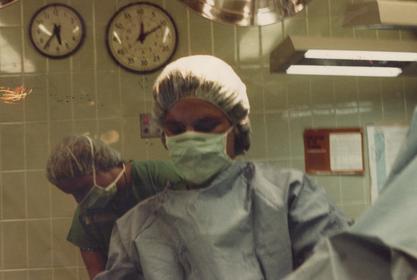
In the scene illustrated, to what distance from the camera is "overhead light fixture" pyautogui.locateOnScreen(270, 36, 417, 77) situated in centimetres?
127

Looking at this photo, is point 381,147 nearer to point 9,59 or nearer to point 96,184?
point 96,184

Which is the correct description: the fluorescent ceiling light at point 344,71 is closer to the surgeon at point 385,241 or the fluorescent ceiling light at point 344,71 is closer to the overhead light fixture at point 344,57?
the overhead light fixture at point 344,57

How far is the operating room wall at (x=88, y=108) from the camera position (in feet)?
4.54

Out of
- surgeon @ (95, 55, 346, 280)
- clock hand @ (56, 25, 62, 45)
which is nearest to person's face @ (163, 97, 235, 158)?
surgeon @ (95, 55, 346, 280)

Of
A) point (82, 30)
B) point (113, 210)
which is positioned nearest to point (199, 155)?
point (113, 210)

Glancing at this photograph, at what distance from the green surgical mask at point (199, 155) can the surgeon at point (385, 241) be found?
557 mm

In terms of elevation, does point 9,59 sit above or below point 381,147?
above

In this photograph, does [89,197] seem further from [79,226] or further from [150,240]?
[150,240]

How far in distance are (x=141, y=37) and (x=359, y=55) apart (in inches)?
25.5

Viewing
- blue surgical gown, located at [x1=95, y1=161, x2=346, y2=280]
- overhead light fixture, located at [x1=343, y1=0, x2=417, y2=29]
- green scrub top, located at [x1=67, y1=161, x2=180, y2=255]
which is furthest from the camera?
green scrub top, located at [x1=67, y1=161, x2=180, y2=255]

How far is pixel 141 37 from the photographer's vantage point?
56.1 inches

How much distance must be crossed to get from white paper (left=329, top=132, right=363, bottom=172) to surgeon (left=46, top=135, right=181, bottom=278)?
56 centimetres

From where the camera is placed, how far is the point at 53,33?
4.62 feet

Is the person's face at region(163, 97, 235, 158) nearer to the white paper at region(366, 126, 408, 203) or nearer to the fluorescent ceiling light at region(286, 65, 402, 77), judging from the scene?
the fluorescent ceiling light at region(286, 65, 402, 77)
